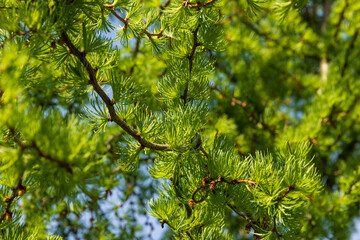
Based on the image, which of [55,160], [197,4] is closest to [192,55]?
[197,4]

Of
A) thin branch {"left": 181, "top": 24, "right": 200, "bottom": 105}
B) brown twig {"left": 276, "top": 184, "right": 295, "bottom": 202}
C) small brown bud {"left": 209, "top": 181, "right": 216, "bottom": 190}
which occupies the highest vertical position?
thin branch {"left": 181, "top": 24, "right": 200, "bottom": 105}

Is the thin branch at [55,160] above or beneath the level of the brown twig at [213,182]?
beneath

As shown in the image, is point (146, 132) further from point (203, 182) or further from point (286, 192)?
point (286, 192)

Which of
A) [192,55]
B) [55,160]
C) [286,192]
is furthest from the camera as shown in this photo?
[192,55]

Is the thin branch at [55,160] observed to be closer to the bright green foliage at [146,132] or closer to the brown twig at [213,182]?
the bright green foliage at [146,132]

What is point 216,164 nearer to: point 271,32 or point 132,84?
point 132,84

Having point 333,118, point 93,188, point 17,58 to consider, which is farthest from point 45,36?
point 333,118

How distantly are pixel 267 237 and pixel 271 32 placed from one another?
50.7 inches

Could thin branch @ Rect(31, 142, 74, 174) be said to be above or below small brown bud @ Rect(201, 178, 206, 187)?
below

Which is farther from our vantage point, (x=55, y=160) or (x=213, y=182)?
(x=213, y=182)

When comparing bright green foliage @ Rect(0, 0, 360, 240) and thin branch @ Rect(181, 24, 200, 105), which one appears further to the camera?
thin branch @ Rect(181, 24, 200, 105)

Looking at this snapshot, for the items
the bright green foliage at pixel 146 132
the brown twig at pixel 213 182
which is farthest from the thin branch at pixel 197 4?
the brown twig at pixel 213 182

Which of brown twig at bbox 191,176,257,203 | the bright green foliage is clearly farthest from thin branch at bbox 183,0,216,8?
brown twig at bbox 191,176,257,203

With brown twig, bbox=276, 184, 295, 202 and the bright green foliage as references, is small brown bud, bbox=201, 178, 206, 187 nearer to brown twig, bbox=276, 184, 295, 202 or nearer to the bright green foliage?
the bright green foliage
